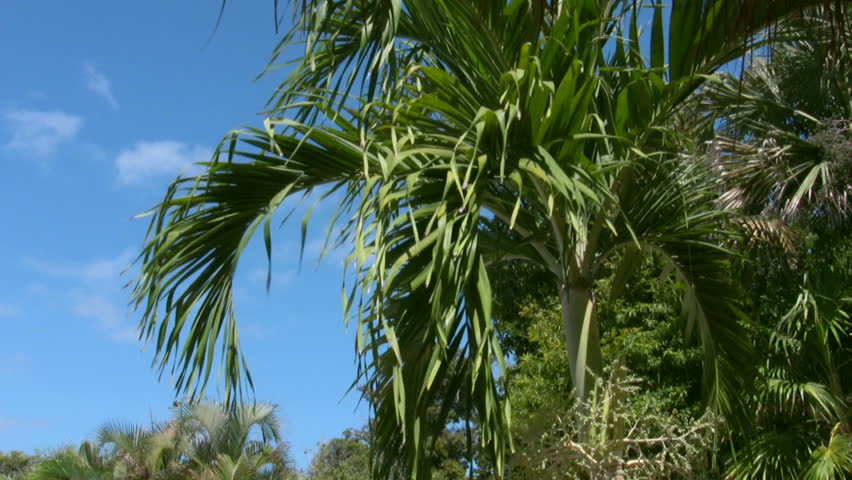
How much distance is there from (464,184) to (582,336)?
1309mm

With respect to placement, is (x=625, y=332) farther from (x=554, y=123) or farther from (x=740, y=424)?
(x=554, y=123)

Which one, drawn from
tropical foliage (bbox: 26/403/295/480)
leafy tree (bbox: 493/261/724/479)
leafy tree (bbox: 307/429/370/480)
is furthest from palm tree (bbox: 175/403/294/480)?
leafy tree (bbox: 307/429/370/480)

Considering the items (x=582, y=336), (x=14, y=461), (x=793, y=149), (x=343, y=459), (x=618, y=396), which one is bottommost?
(x=618, y=396)

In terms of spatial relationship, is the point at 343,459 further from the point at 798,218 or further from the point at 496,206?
the point at 496,206

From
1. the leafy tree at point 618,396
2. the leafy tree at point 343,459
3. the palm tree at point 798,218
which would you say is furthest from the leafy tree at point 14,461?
the palm tree at point 798,218

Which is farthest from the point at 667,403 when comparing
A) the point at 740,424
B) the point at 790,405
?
the point at 740,424

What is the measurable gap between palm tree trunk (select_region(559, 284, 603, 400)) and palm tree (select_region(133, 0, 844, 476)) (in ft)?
0.03

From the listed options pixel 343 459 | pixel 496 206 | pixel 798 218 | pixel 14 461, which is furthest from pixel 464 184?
pixel 14 461

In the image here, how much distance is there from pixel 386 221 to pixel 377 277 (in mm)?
234

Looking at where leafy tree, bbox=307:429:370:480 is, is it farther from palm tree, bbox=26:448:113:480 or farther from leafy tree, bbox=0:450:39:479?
leafy tree, bbox=0:450:39:479

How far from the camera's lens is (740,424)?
4.98 m

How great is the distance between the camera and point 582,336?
432 centimetres

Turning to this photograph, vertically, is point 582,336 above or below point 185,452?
below

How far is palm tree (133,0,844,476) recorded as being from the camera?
3375 millimetres
